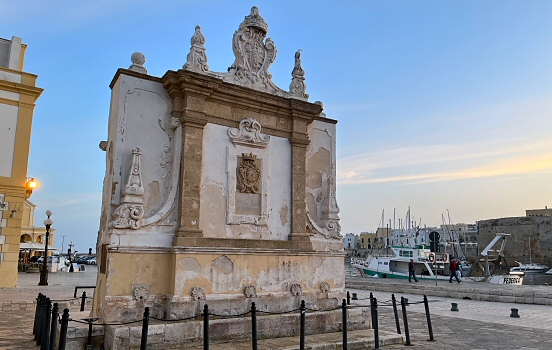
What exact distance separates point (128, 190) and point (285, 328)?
3.93 metres

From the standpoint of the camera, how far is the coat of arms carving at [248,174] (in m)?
8.68

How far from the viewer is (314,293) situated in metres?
9.08

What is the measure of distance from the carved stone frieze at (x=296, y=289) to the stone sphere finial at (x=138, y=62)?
5.20m

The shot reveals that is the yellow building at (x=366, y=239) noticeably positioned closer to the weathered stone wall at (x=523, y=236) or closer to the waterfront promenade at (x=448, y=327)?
the weathered stone wall at (x=523, y=236)

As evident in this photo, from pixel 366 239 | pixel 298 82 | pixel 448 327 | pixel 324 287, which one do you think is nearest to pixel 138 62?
pixel 298 82

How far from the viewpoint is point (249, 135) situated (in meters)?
8.84

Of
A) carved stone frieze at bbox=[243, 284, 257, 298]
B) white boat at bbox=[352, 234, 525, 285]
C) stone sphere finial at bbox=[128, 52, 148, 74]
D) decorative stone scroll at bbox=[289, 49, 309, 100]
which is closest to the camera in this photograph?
stone sphere finial at bbox=[128, 52, 148, 74]

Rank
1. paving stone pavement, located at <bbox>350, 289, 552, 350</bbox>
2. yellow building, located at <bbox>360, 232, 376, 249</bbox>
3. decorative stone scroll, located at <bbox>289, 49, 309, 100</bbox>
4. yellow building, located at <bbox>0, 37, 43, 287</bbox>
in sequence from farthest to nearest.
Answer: yellow building, located at <bbox>360, 232, 376, 249</bbox>, yellow building, located at <bbox>0, 37, 43, 287</bbox>, decorative stone scroll, located at <bbox>289, 49, 309, 100</bbox>, paving stone pavement, located at <bbox>350, 289, 552, 350</bbox>

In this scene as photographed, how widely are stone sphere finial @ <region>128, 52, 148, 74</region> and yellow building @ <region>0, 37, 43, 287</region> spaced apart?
13.6 meters

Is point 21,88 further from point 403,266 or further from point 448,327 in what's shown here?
point 403,266

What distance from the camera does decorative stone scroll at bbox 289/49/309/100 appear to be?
31.9ft

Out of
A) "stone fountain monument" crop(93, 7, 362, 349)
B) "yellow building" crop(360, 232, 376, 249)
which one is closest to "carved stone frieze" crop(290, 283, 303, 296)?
"stone fountain monument" crop(93, 7, 362, 349)

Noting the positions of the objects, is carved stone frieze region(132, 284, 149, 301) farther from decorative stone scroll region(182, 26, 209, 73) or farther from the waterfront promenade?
decorative stone scroll region(182, 26, 209, 73)

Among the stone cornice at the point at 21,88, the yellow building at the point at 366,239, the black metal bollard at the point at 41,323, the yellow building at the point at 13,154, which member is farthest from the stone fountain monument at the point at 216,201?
the yellow building at the point at 366,239
